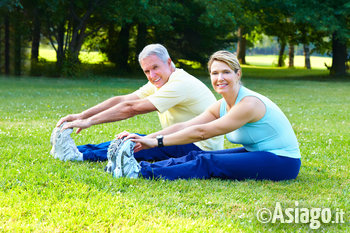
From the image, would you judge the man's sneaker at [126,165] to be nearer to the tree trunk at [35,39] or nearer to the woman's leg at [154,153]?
the woman's leg at [154,153]

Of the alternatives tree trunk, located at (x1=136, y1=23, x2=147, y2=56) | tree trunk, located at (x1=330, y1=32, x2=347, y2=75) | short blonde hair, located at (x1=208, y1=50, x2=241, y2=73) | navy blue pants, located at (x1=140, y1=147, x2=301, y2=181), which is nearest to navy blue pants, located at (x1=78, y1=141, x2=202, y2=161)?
navy blue pants, located at (x1=140, y1=147, x2=301, y2=181)

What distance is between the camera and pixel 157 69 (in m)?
5.38

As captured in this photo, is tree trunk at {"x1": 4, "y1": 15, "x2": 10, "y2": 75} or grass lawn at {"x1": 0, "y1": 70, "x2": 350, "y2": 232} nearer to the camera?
grass lawn at {"x1": 0, "y1": 70, "x2": 350, "y2": 232}

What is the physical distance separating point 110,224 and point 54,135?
95.6 inches

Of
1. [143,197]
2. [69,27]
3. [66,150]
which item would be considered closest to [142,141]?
[143,197]

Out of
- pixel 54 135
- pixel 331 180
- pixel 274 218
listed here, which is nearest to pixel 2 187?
pixel 54 135

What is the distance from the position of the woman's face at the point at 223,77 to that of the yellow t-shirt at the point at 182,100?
30.7 inches

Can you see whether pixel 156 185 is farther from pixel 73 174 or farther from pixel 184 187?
pixel 73 174

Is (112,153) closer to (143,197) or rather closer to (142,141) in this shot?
(142,141)

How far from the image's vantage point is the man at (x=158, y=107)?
5.28 m

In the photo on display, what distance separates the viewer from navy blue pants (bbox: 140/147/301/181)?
16.0 feet

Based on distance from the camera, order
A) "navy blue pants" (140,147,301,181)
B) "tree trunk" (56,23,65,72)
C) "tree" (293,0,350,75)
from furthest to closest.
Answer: "tree" (293,0,350,75) → "tree trunk" (56,23,65,72) → "navy blue pants" (140,147,301,181)

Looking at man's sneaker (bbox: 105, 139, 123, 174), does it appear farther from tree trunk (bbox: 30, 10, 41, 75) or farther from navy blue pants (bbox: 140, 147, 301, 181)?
tree trunk (bbox: 30, 10, 41, 75)

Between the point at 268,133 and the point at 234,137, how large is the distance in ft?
1.33
